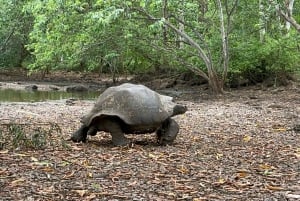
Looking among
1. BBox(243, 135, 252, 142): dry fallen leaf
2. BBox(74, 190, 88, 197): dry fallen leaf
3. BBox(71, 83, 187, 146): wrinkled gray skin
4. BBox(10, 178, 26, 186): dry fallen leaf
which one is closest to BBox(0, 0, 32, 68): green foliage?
BBox(243, 135, 252, 142): dry fallen leaf

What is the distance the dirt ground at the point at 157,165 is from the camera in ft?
17.0

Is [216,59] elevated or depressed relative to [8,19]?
depressed

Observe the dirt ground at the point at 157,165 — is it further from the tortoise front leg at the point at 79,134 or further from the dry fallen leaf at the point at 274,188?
the tortoise front leg at the point at 79,134

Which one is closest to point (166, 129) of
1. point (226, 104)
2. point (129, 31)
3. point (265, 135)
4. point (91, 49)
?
point (265, 135)

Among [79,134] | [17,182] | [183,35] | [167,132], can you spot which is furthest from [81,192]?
[183,35]

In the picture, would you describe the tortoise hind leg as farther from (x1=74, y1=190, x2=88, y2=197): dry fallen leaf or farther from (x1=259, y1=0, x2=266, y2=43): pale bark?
(x1=259, y1=0, x2=266, y2=43): pale bark

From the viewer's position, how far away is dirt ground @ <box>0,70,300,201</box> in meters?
5.20

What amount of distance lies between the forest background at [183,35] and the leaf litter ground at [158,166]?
6.91m

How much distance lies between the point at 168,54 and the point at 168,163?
639 inches

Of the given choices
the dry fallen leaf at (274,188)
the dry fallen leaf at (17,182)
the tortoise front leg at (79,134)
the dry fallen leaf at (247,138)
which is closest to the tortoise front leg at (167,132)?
the tortoise front leg at (79,134)

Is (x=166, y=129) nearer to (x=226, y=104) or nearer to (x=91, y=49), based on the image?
(x=226, y=104)

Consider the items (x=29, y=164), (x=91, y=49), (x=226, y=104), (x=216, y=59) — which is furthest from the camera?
(x=216, y=59)

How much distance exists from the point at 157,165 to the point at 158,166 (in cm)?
6

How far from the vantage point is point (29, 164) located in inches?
246
